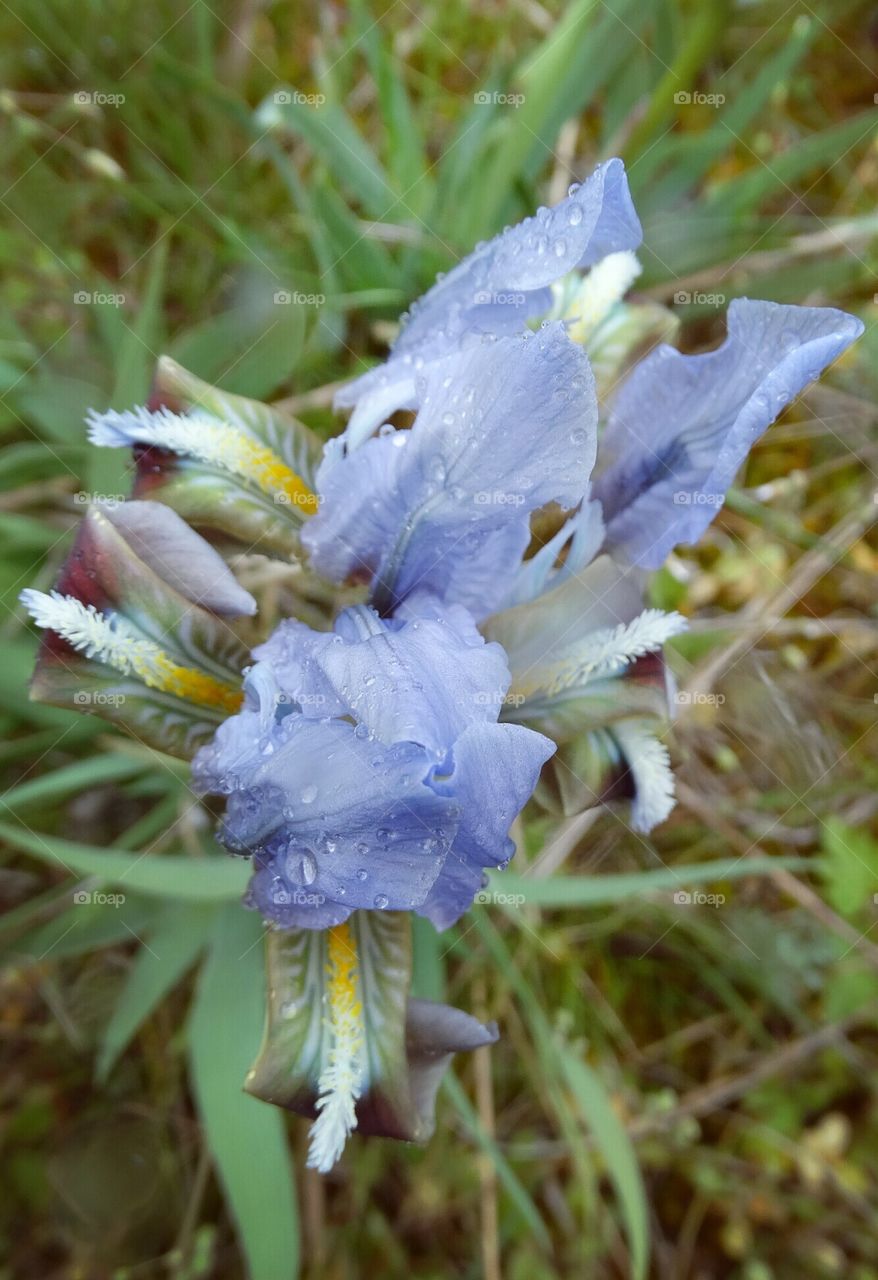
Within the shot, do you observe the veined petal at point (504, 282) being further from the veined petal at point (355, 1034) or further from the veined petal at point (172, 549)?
the veined petal at point (355, 1034)

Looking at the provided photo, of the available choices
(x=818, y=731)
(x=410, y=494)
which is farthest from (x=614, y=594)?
(x=818, y=731)

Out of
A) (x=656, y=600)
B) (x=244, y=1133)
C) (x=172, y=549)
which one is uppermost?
(x=656, y=600)

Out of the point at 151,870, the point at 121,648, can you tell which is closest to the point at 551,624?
the point at 121,648

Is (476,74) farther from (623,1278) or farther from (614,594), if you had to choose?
(623,1278)

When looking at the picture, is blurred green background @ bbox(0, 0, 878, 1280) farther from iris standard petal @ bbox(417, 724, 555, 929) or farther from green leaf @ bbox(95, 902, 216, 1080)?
iris standard petal @ bbox(417, 724, 555, 929)

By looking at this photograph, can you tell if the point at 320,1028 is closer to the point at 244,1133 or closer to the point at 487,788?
the point at 244,1133

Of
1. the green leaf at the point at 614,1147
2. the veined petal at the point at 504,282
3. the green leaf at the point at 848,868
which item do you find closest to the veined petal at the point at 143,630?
the veined petal at the point at 504,282

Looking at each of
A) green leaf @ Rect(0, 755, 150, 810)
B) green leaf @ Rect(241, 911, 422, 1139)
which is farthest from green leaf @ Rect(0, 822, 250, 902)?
green leaf @ Rect(241, 911, 422, 1139)
